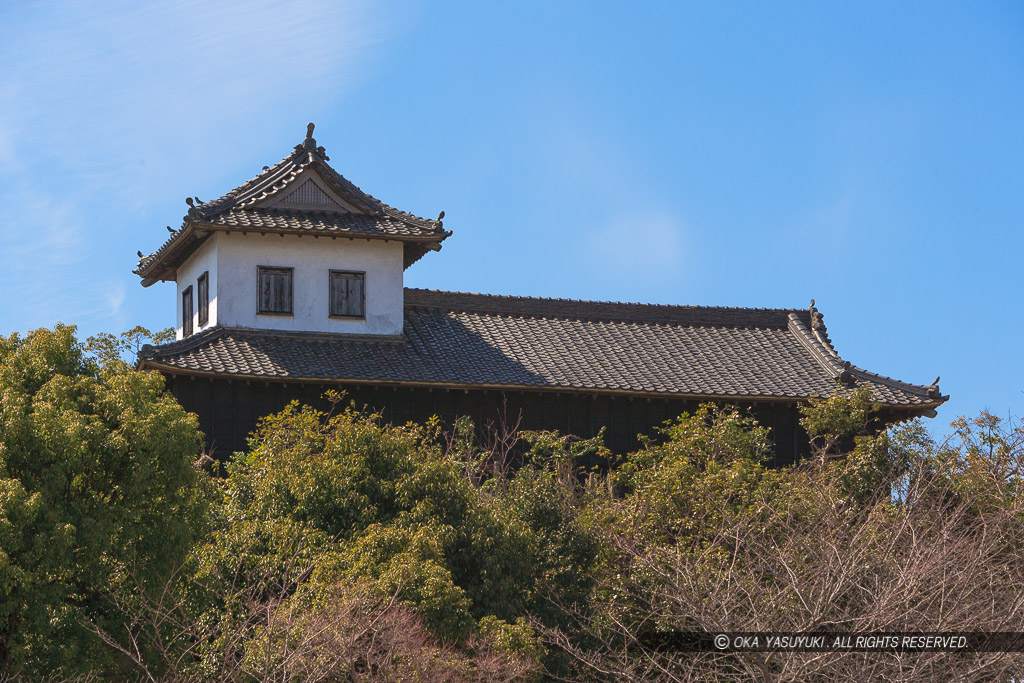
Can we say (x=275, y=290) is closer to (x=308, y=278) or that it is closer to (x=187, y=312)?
(x=308, y=278)

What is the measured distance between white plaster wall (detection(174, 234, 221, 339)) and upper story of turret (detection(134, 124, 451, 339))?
3 cm

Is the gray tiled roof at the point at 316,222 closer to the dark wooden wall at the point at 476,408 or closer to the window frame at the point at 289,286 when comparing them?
the window frame at the point at 289,286

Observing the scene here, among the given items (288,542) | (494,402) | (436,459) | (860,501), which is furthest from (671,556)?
(494,402)

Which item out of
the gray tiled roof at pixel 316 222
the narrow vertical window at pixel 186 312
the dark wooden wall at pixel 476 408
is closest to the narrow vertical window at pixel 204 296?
the narrow vertical window at pixel 186 312

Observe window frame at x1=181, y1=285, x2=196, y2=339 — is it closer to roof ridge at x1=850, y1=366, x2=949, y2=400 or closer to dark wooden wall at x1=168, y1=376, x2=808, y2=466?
dark wooden wall at x1=168, y1=376, x2=808, y2=466

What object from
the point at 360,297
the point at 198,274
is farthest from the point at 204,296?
the point at 360,297

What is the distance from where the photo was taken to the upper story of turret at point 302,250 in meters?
24.8

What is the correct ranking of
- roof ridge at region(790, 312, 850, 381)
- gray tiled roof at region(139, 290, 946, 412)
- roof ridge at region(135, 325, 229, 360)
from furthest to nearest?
roof ridge at region(790, 312, 850, 381)
gray tiled roof at region(139, 290, 946, 412)
roof ridge at region(135, 325, 229, 360)

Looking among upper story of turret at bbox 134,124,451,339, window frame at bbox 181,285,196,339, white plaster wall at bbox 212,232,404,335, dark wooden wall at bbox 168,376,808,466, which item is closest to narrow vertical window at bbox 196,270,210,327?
upper story of turret at bbox 134,124,451,339

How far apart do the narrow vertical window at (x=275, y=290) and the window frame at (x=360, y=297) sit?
762 millimetres

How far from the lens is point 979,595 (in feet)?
49.5

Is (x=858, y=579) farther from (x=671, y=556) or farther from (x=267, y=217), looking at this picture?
(x=267, y=217)

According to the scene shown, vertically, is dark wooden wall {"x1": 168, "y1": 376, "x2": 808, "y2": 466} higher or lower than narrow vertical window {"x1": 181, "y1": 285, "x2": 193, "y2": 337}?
lower

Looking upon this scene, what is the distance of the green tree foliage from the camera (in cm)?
1274
